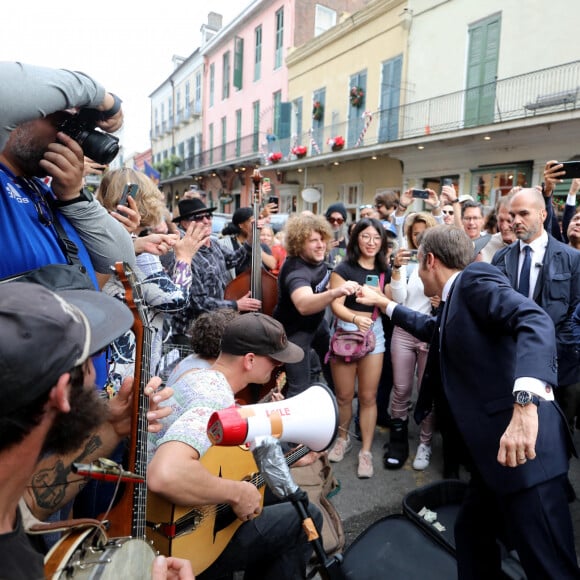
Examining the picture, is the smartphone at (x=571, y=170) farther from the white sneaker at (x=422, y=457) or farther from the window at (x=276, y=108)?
the window at (x=276, y=108)

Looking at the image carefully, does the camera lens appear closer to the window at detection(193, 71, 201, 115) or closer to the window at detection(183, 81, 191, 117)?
the window at detection(193, 71, 201, 115)

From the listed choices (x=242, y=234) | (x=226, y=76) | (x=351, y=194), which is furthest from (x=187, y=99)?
(x=242, y=234)

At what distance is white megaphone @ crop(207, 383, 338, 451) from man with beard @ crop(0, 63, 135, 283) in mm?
758

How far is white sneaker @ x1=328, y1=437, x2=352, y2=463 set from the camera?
3.77m

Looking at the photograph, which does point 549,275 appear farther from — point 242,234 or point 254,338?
point 242,234

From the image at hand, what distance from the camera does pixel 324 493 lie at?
2.94m

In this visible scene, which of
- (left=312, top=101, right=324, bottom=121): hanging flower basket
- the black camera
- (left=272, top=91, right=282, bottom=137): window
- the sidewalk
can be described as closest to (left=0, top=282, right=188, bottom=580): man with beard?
the black camera

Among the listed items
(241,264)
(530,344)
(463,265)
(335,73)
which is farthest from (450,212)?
(335,73)

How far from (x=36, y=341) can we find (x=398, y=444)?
3.49 meters

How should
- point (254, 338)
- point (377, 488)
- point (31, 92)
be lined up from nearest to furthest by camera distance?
point (31, 92) → point (254, 338) → point (377, 488)

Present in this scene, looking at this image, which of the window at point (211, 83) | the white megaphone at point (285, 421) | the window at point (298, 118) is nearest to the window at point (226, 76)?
the window at point (211, 83)

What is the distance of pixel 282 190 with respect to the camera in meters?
20.0

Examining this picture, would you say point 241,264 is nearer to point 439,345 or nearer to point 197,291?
point 197,291

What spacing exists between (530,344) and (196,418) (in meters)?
1.30
